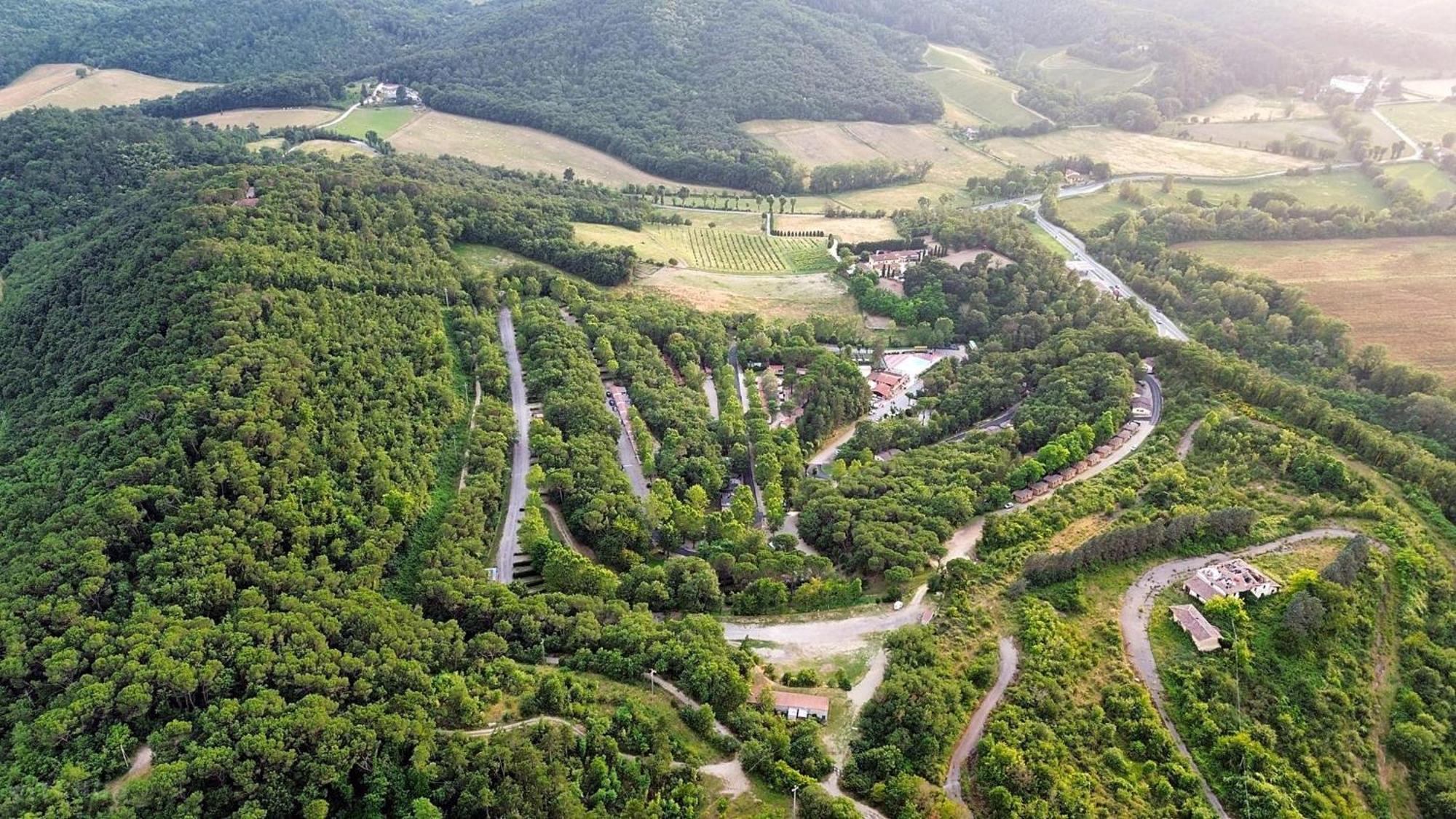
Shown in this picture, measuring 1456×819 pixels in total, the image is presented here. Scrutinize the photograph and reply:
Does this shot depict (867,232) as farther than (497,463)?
Yes

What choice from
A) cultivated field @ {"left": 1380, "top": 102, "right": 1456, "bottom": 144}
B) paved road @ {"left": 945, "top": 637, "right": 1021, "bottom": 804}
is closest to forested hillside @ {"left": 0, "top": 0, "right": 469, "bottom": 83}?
paved road @ {"left": 945, "top": 637, "right": 1021, "bottom": 804}

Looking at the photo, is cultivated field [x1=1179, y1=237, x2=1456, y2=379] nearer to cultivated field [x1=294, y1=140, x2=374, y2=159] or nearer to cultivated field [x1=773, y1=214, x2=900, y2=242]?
cultivated field [x1=773, y1=214, x2=900, y2=242]

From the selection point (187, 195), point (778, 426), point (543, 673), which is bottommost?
point (778, 426)

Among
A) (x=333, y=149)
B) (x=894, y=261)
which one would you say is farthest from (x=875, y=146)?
(x=333, y=149)

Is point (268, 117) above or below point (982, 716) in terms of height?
above

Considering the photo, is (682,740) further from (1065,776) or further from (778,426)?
(778,426)

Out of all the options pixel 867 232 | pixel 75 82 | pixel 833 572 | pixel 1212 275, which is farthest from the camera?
pixel 75 82

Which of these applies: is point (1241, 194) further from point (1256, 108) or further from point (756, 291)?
point (756, 291)

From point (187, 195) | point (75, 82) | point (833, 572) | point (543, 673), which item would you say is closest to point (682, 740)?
point (543, 673)
